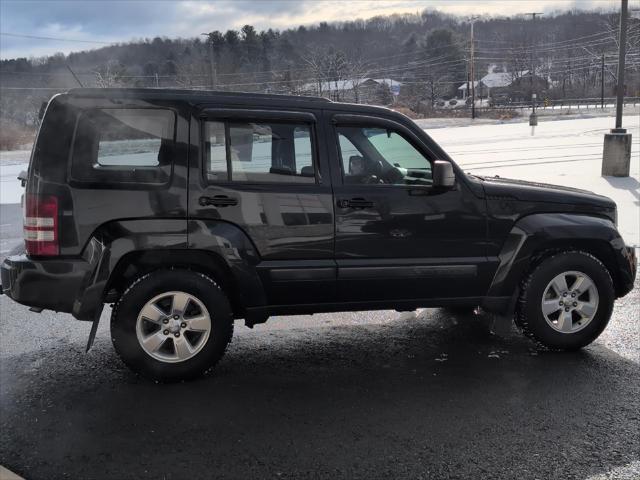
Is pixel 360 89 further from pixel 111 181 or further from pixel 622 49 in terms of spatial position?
pixel 111 181

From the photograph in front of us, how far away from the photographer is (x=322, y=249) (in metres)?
4.27

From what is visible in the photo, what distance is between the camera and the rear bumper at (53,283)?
3.93 metres

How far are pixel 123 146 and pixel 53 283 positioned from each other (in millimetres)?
995

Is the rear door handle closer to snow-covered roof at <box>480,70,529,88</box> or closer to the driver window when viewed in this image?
the driver window

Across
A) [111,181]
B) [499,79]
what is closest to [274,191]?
[111,181]

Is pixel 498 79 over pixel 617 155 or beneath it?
over

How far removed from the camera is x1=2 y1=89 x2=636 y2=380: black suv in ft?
12.9

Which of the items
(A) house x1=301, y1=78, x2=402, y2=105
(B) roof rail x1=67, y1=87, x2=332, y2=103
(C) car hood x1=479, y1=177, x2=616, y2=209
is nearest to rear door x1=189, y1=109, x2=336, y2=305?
(B) roof rail x1=67, y1=87, x2=332, y2=103

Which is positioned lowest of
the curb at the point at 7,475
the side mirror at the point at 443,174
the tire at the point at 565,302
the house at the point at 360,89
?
the curb at the point at 7,475

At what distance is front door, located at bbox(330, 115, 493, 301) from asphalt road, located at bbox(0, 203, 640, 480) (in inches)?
23.7

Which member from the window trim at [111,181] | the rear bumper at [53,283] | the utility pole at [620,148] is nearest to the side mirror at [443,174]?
the window trim at [111,181]

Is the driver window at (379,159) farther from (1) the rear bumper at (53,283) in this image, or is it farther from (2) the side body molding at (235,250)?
(1) the rear bumper at (53,283)

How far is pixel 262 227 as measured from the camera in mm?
4137

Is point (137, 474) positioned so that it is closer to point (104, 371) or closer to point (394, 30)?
point (104, 371)
